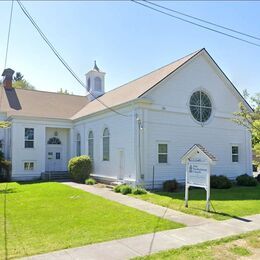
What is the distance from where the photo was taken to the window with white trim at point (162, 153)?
1977 centimetres

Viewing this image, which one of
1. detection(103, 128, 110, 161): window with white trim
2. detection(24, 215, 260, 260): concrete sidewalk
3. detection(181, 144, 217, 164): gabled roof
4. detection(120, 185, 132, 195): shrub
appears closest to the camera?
detection(24, 215, 260, 260): concrete sidewalk

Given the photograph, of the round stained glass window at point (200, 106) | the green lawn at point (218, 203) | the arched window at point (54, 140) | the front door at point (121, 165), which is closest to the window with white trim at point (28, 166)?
the arched window at point (54, 140)

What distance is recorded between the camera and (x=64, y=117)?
2978 cm

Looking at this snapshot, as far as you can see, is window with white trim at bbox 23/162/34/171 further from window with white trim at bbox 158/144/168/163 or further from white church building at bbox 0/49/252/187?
window with white trim at bbox 158/144/168/163

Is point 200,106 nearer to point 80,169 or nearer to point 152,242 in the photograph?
point 80,169

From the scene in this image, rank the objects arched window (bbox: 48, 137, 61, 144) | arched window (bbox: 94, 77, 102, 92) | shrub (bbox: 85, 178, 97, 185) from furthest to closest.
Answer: arched window (bbox: 94, 77, 102, 92) → arched window (bbox: 48, 137, 61, 144) → shrub (bbox: 85, 178, 97, 185)

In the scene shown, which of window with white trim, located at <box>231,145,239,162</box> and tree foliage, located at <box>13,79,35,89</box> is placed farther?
tree foliage, located at <box>13,79,35,89</box>

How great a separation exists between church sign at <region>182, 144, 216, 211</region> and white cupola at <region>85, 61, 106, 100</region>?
2503 cm

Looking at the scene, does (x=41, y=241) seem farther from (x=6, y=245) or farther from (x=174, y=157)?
(x=174, y=157)

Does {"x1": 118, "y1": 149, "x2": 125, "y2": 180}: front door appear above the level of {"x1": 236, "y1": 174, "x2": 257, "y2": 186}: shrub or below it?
above

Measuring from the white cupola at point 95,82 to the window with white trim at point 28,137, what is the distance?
1095 cm

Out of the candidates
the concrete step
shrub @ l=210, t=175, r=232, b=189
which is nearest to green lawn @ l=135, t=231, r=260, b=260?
shrub @ l=210, t=175, r=232, b=189

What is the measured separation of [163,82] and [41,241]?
14.4m

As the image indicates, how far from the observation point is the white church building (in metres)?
19.5
